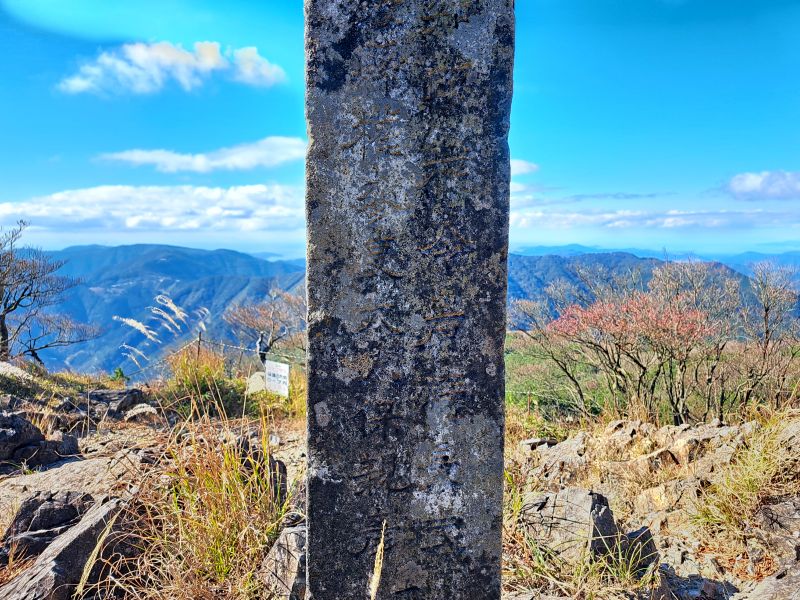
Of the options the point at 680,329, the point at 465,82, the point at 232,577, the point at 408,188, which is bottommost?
the point at 232,577

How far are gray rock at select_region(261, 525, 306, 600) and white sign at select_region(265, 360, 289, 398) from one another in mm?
5361

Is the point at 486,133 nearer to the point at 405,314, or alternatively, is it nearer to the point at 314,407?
the point at 405,314

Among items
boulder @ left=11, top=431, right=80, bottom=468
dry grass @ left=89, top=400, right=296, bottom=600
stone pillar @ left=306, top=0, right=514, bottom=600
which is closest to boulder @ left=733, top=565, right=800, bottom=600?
stone pillar @ left=306, top=0, right=514, bottom=600

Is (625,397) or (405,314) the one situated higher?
(405,314)

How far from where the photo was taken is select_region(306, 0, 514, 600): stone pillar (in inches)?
80.6

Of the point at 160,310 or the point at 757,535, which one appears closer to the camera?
the point at 757,535

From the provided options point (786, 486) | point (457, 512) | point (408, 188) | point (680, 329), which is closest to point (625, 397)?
point (680, 329)

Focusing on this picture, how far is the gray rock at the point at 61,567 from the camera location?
8.21 ft

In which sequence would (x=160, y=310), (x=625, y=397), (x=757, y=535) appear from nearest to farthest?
1. (x=757, y=535)
2. (x=160, y=310)
3. (x=625, y=397)

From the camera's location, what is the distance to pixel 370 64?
80.4 inches

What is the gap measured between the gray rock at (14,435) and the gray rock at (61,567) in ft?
9.12

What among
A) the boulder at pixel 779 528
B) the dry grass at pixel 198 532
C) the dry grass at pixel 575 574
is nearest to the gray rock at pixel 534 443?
the boulder at pixel 779 528

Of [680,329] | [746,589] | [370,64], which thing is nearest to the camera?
[370,64]

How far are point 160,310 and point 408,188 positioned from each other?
3002mm
